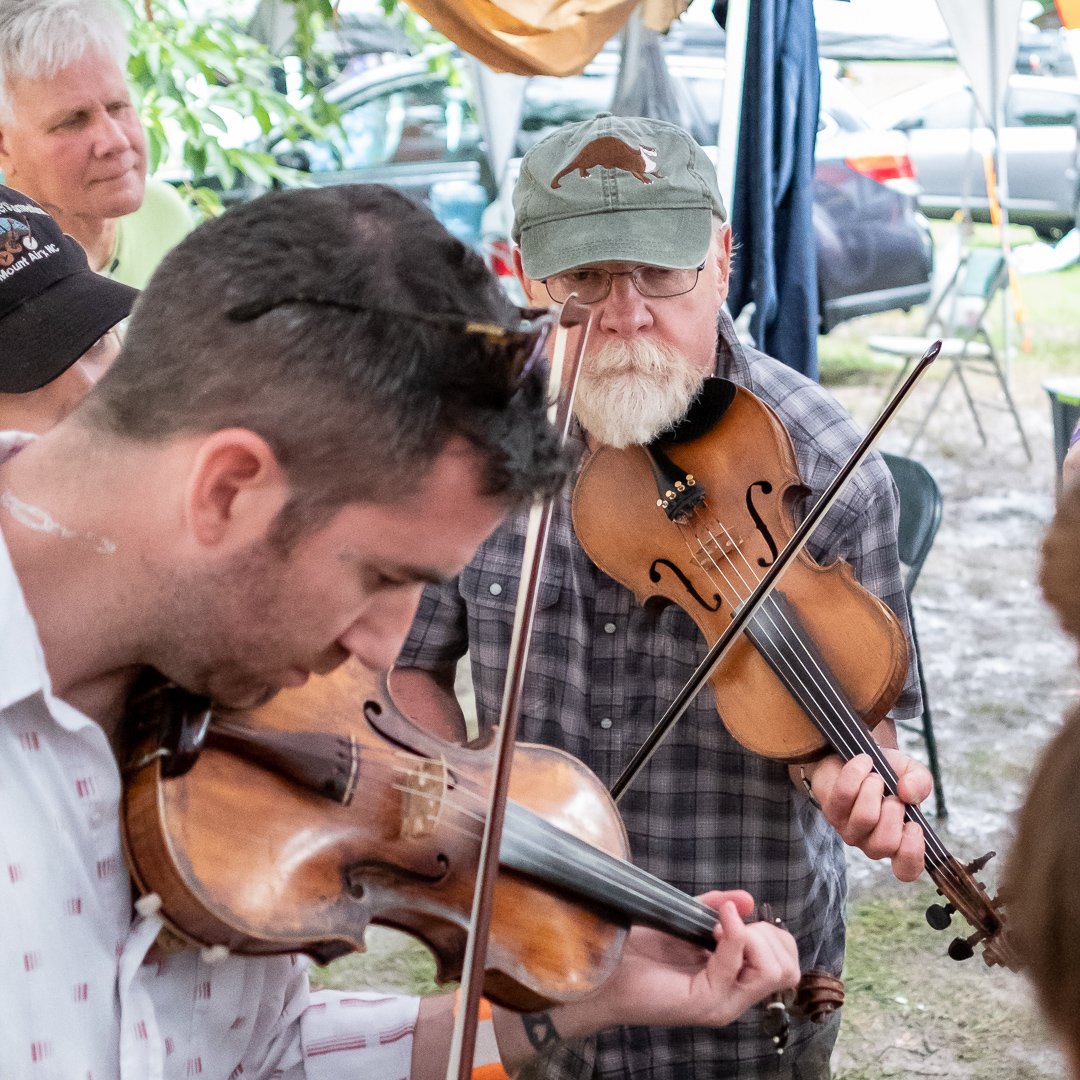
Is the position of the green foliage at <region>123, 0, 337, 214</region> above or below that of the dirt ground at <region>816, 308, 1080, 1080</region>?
above

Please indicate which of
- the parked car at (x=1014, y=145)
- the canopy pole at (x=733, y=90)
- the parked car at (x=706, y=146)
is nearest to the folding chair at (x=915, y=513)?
the canopy pole at (x=733, y=90)

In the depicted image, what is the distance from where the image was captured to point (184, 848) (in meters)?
1.05

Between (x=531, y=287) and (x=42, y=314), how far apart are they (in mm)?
622

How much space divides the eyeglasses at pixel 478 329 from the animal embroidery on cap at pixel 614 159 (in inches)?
27.3

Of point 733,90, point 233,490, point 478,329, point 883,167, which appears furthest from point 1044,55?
Answer: point 233,490

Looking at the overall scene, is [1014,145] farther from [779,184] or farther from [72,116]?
[72,116]

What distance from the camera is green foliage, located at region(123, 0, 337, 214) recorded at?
149 inches

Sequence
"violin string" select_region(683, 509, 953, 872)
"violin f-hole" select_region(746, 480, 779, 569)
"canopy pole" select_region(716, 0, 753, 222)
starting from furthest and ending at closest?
1. "canopy pole" select_region(716, 0, 753, 222)
2. "violin f-hole" select_region(746, 480, 779, 569)
3. "violin string" select_region(683, 509, 953, 872)

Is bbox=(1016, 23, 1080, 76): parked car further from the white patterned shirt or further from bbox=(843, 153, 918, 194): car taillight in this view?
the white patterned shirt

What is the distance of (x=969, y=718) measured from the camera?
14.4ft

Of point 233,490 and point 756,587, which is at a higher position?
point 233,490

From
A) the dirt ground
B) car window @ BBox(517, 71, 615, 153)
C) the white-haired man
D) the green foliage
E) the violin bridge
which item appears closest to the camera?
the violin bridge

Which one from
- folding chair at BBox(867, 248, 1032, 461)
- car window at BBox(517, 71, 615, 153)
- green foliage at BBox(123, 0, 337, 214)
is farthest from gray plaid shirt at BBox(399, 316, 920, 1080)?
car window at BBox(517, 71, 615, 153)

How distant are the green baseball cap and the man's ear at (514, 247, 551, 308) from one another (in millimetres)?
39
